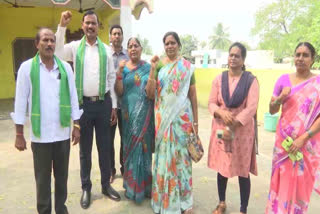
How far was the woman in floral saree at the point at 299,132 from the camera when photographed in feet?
7.72

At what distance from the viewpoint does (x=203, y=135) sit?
6.49 metres

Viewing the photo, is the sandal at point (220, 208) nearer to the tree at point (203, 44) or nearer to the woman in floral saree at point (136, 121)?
the woman in floral saree at point (136, 121)

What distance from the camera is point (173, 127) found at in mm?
2703

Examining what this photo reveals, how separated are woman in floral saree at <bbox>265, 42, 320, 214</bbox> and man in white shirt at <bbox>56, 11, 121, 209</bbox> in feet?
5.41

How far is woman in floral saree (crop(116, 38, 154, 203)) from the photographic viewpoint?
9.50 ft

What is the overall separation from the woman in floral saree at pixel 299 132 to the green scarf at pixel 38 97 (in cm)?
183

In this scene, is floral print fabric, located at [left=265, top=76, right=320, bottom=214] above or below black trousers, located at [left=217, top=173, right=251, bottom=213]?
above

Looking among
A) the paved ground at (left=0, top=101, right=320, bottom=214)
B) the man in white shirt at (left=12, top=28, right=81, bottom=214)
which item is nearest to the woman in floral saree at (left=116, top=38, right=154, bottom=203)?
the paved ground at (left=0, top=101, right=320, bottom=214)

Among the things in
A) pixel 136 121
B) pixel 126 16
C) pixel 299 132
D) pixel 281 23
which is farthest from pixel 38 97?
pixel 281 23

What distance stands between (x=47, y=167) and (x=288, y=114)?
2161 mm

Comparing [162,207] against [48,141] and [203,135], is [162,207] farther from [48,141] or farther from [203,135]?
[203,135]

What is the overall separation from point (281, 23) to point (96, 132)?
95.6ft

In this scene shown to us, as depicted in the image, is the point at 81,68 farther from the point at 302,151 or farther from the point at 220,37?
the point at 220,37

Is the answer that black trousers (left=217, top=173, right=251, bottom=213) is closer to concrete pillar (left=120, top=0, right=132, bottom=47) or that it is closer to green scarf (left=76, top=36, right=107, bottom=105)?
green scarf (left=76, top=36, right=107, bottom=105)
